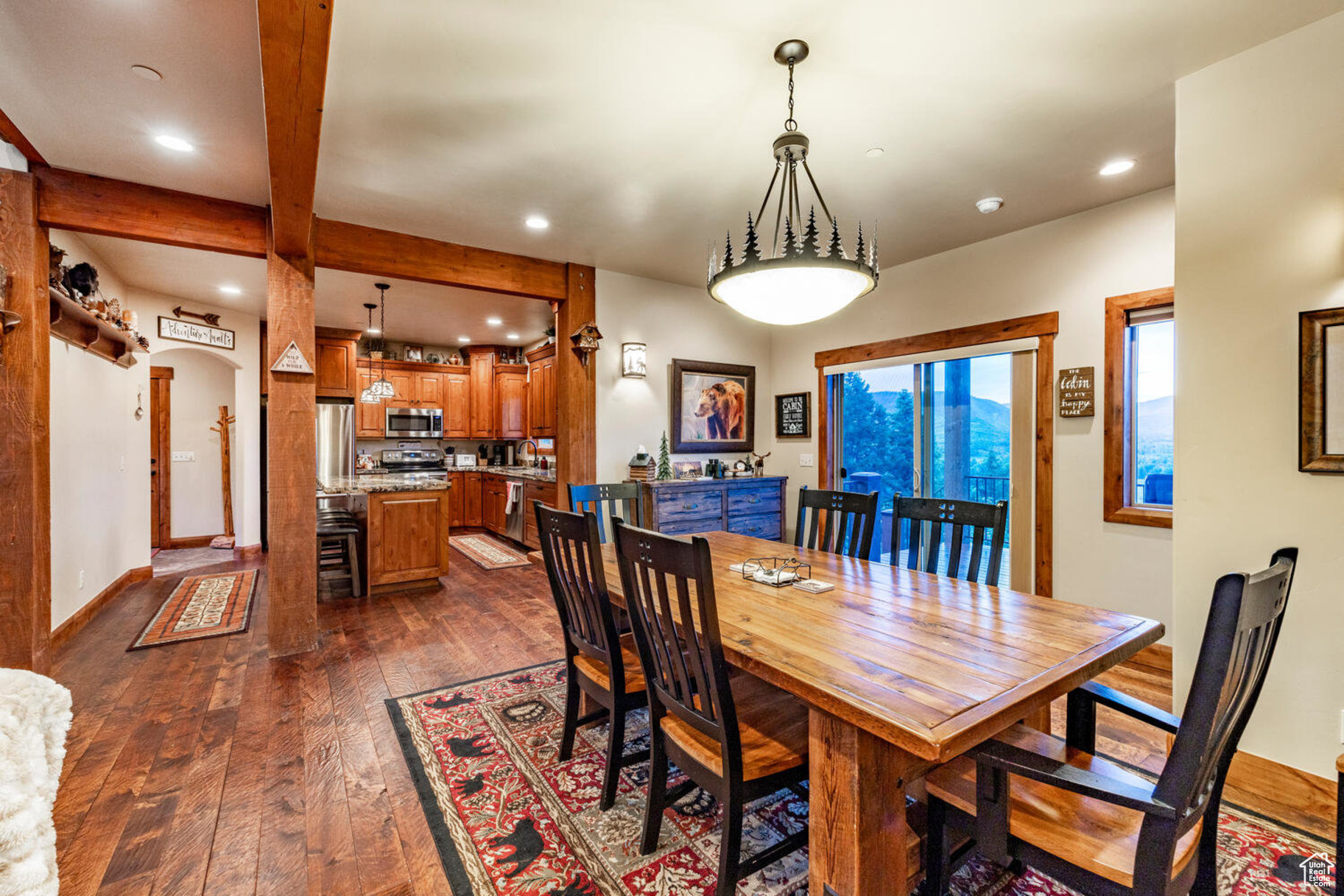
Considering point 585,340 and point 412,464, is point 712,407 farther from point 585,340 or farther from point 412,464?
Answer: point 412,464

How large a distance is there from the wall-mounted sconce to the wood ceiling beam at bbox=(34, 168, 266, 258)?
2.50 meters

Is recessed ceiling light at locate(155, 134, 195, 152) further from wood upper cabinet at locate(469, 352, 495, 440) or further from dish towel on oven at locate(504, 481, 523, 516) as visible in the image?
wood upper cabinet at locate(469, 352, 495, 440)

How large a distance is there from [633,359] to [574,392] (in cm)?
57

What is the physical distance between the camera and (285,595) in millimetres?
3311

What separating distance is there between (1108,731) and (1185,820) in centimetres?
183

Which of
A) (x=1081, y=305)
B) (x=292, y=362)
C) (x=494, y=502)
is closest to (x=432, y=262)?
(x=292, y=362)

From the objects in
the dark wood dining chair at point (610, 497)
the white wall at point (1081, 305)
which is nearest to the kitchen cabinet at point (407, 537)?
the dark wood dining chair at point (610, 497)

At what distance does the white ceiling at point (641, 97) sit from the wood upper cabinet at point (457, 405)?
450 cm

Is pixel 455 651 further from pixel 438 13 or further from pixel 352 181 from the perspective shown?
pixel 438 13

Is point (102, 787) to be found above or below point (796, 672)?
below

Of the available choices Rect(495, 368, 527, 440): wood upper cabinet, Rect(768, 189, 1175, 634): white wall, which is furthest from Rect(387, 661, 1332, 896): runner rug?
Rect(495, 368, 527, 440): wood upper cabinet

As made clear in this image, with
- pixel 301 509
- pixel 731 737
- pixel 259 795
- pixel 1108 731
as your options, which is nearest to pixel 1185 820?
pixel 731 737

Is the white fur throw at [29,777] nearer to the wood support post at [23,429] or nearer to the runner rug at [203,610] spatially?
the wood support post at [23,429]

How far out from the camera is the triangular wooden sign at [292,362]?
323 centimetres
